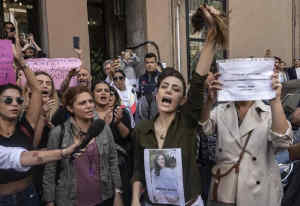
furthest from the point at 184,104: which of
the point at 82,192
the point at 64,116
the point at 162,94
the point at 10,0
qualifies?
the point at 10,0

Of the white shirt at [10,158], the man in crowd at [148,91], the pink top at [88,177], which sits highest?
the man in crowd at [148,91]

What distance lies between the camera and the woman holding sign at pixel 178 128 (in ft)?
7.71

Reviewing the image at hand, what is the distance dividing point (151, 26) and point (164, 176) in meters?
7.13

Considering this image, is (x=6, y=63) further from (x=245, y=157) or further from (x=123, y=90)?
(x=123, y=90)

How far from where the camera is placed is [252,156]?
96.3 inches

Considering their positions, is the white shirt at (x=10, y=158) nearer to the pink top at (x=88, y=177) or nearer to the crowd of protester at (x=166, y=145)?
the crowd of protester at (x=166, y=145)

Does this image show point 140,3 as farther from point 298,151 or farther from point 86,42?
point 298,151

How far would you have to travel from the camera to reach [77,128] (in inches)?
117

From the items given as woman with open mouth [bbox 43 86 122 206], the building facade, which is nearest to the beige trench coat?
the building facade

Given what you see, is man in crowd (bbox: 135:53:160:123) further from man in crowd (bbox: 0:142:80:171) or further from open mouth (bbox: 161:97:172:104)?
man in crowd (bbox: 0:142:80:171)

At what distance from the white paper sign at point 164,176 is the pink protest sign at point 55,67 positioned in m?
2.50

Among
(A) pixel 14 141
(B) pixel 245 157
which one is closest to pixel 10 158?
(A) pixel 14 141

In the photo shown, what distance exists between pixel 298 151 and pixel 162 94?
111 cm

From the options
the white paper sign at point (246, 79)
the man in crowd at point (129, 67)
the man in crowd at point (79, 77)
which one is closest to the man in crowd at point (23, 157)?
the white paper sign at point (246, 79)
